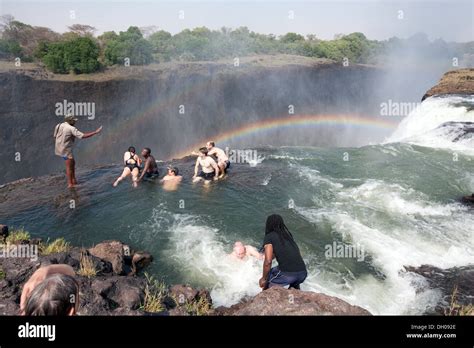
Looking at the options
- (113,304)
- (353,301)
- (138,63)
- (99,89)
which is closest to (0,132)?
(99,89)

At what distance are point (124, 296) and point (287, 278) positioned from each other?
2366 millimetres

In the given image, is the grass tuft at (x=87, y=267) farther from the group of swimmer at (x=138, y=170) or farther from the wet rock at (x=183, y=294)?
the group of swimmer at (x=138, y=170)

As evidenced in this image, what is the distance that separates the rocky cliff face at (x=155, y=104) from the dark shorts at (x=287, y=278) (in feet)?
58.4

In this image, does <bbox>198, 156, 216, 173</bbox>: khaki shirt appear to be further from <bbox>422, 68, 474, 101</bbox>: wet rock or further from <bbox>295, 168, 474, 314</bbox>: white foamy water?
<bbox>422, 68, 474, 101</bbox>: wet rock

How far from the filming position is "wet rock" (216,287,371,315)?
3.85m

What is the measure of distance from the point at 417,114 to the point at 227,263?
17352 millimetres

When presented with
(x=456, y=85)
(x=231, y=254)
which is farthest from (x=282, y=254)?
(x=456, y=85)

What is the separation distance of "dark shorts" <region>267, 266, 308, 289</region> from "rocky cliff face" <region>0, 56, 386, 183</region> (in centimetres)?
1780

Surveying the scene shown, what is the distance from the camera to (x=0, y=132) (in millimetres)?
20562

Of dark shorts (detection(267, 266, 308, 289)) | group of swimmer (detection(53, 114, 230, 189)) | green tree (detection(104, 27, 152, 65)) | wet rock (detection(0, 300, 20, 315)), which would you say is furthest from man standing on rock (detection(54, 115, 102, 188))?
green tree (detection(104, 27, 152, 65))

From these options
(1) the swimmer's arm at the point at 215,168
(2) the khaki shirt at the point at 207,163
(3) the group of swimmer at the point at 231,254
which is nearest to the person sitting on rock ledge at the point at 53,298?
(3) the group of swimmer at the point at 231,254

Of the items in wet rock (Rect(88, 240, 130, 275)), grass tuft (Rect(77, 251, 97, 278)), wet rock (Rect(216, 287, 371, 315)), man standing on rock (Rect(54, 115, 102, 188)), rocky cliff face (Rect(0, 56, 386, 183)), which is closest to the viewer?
wet rock (Rect(216, 287, 371, 315))

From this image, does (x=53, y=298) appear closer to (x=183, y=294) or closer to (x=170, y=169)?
(x=183, y=294)
